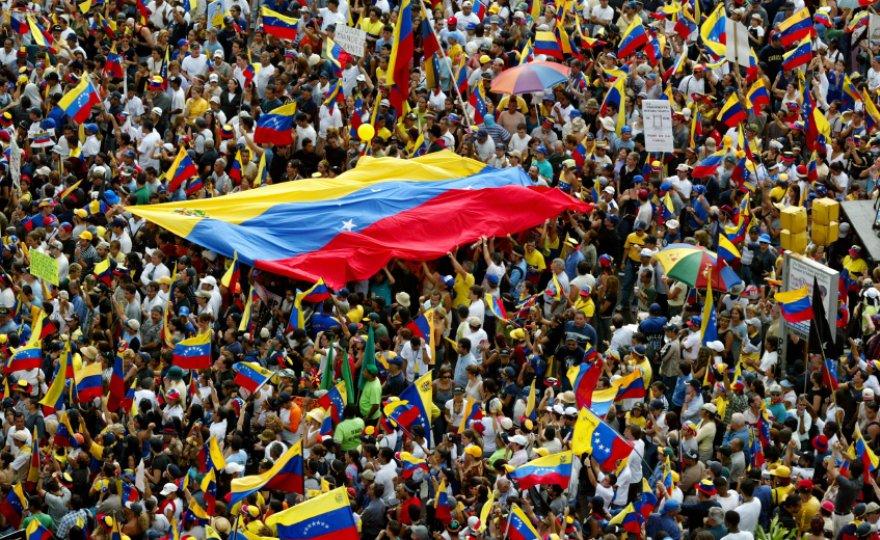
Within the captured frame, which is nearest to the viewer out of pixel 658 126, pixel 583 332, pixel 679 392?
pixel 679 392

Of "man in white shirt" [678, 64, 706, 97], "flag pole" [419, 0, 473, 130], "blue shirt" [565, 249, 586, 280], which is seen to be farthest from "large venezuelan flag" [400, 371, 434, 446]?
"man in white shirt" [678, 64, 706, 97]

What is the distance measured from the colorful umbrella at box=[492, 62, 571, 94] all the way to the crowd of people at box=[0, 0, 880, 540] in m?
0.40

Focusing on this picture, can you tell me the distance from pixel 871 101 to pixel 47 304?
10191 millimetres

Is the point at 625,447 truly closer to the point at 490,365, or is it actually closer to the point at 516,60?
the point at 490,365

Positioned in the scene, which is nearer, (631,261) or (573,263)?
(573,263)

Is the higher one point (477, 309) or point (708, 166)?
point (708, 166)

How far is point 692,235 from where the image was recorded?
2623 centimetres

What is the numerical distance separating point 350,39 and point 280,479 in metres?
9.98

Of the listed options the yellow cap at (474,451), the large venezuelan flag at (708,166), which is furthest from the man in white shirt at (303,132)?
the yellow cap at (474,451)

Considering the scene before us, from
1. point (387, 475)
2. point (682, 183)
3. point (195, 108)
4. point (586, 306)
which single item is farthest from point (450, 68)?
point (387, 475)

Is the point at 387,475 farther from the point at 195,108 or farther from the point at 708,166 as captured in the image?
the point at 195,108

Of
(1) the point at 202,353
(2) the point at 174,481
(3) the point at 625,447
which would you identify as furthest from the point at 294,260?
(3) the point at 625,447

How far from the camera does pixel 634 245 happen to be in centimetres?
2598

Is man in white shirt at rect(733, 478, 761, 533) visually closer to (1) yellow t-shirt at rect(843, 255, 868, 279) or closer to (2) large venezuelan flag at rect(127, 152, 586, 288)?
(1) yellow t-shirt at rect(843, 255, 868, 279)
